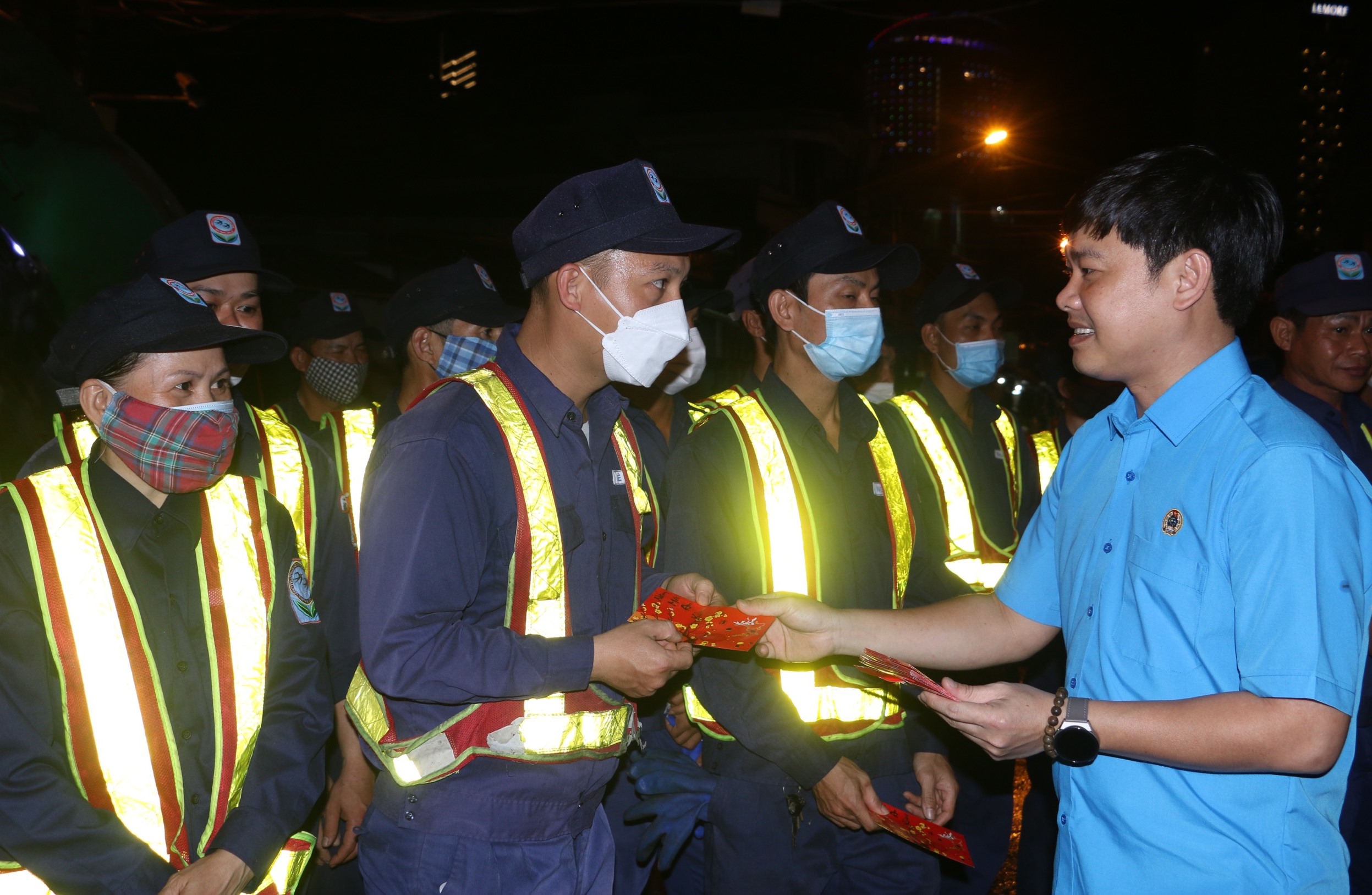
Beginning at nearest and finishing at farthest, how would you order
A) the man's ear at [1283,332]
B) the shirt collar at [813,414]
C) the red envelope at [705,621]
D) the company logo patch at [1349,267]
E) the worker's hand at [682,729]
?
the red envelope at [705,621]
the shirt collar at [813,414]
the worker's hand at [682,729]
the company logo patch at [1349,267]
the man's ear at [1283,332]

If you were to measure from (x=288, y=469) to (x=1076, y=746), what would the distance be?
2.65m

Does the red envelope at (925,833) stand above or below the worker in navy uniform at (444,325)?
below

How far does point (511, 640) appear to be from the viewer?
2.27 metres

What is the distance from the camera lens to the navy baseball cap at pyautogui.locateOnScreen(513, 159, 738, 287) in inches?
103

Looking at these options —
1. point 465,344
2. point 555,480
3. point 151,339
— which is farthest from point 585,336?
point 465,344

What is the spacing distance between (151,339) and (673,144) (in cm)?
3128

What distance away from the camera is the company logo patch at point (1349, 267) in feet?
16.0

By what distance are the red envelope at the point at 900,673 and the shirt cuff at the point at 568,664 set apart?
679 millimetres

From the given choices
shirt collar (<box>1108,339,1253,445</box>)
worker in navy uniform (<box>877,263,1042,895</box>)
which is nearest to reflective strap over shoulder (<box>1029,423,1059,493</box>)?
worker in navy uniform (<box>877,263,1042,895</box>)

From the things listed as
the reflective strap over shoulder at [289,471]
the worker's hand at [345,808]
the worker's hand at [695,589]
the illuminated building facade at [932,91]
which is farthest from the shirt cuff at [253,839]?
the illuminated building facade at [932,91]

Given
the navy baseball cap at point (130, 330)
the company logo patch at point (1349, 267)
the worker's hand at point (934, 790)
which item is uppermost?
the navy baseball cap at point (130, 330)

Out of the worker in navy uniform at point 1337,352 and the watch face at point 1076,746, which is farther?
the worker in navy uniform at point 1337,352

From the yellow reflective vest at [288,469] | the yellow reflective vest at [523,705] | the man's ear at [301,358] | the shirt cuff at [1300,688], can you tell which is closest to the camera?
the shirt cuff at [1300,688]

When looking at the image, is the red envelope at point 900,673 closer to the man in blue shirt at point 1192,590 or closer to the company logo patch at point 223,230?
the man in blue shirt at point 1192,590
